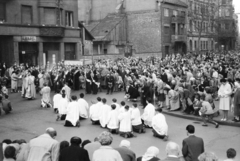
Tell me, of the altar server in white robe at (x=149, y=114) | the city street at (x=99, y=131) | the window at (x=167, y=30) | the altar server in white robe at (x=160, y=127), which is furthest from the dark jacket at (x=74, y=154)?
the window at (x=167, y=30)

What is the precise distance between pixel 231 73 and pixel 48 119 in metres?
13.4

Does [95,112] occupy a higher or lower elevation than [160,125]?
higher

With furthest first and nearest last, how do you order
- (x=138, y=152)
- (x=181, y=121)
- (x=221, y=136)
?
(x=181, y=121) → (x=221, y=136) → (x=138, y=152)

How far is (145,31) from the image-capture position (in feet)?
166

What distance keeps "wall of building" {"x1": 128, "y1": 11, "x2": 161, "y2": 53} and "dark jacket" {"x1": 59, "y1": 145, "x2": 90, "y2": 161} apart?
145 feet

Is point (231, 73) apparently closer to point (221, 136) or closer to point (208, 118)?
point (208, 118)

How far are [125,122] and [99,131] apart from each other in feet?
4.62

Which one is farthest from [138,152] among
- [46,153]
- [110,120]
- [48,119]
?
[48,119]

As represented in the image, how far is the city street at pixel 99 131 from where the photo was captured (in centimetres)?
1141

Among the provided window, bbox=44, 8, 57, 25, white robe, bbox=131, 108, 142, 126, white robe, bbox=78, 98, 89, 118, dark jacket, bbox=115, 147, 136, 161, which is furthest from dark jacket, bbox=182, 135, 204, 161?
window, bbox=44, 8, 57, 25

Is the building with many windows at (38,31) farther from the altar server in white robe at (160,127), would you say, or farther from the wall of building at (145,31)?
the altar server in white robe at (160,127)

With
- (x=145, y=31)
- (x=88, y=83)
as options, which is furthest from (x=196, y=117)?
(x=145, y=31)

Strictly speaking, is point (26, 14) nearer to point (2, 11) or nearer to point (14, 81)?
point (2, 11)

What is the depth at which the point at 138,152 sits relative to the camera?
420 inches
